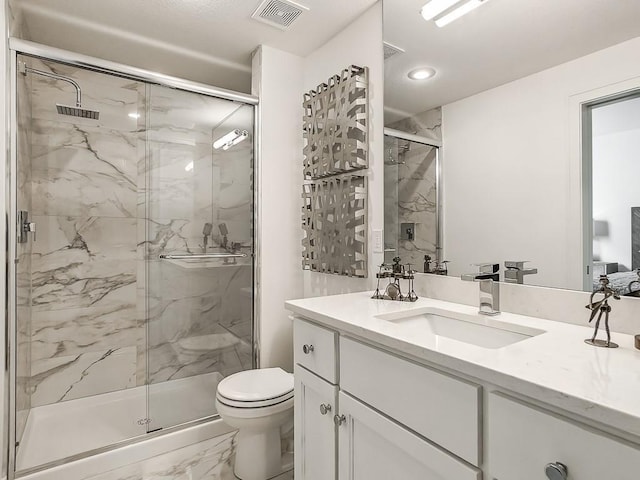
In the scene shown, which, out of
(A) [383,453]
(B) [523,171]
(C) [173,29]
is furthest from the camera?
(C) [173,29]

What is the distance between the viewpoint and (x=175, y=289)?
2.38 m

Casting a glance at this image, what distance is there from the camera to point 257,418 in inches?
66.7

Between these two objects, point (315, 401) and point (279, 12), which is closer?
point (315, 401)

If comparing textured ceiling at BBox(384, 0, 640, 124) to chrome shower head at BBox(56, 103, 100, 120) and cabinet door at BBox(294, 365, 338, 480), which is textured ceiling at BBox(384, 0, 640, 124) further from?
chrome shower head at BBox(56, 103, 100, 120)

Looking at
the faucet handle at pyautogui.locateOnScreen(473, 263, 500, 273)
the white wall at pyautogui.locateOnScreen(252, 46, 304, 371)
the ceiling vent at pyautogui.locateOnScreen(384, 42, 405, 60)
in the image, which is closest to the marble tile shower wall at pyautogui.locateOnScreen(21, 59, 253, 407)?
the white wall at pyautogui.locateOnScreen(252, 46, 304, 371)

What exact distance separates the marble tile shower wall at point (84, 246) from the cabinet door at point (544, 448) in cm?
238

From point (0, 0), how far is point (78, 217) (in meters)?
1.31

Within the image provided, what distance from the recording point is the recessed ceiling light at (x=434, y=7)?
1.50 m

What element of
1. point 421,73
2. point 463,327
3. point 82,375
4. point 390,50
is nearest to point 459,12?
point 421,73

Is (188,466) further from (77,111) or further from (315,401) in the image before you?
(77,111)

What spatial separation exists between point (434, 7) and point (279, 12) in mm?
857

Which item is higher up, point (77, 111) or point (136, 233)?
point (77, 111)

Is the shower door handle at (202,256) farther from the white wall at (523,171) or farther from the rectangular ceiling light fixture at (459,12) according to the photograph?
the rectangular ceiling light fixture at (459,12)

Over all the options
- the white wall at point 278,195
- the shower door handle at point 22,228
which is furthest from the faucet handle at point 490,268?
the shower door handle at point 22,228
